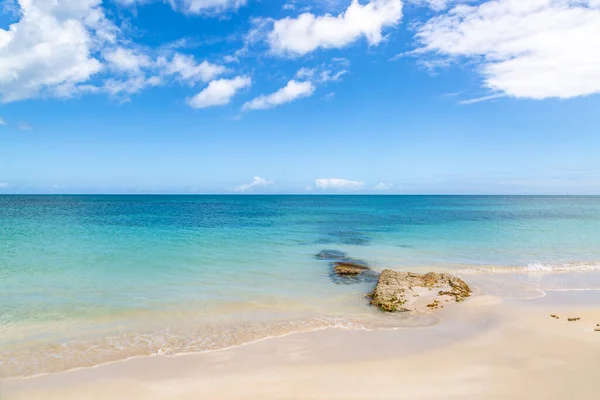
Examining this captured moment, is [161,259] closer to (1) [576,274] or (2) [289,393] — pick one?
(2) [289,393]

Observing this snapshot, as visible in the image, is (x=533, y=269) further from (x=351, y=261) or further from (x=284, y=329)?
(x=284, y=329)

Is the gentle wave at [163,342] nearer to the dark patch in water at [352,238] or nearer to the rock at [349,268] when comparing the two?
the rock at [349,268]

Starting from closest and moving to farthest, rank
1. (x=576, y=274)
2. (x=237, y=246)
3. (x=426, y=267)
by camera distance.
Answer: (x=576, y=274), (x=426, y=267), (x=237, y=246)

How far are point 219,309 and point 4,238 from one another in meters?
30.4

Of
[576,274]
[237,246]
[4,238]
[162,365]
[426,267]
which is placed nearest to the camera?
[162,365]

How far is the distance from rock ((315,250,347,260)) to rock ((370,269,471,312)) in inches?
291

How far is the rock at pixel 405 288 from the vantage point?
15.1m

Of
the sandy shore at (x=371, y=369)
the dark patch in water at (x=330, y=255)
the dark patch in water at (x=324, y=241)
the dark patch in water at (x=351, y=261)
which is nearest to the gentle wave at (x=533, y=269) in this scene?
the dark patch in water at (x=351, y=261)

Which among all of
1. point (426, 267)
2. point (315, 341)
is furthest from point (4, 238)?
point (426, 267)

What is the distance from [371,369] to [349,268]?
12.0 meters

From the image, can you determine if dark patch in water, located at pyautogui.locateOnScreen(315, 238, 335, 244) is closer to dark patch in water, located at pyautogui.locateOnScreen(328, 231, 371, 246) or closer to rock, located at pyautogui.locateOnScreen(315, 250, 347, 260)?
dark patch in water, located at pyautogui.locateOnScreen(328, 231, 371, 246)

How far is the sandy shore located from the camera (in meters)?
8.46

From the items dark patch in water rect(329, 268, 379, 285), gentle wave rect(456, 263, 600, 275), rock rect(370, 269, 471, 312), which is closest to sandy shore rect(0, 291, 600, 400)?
rock rect(370, 269, 471, 312)

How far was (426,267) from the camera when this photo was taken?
915 inches
